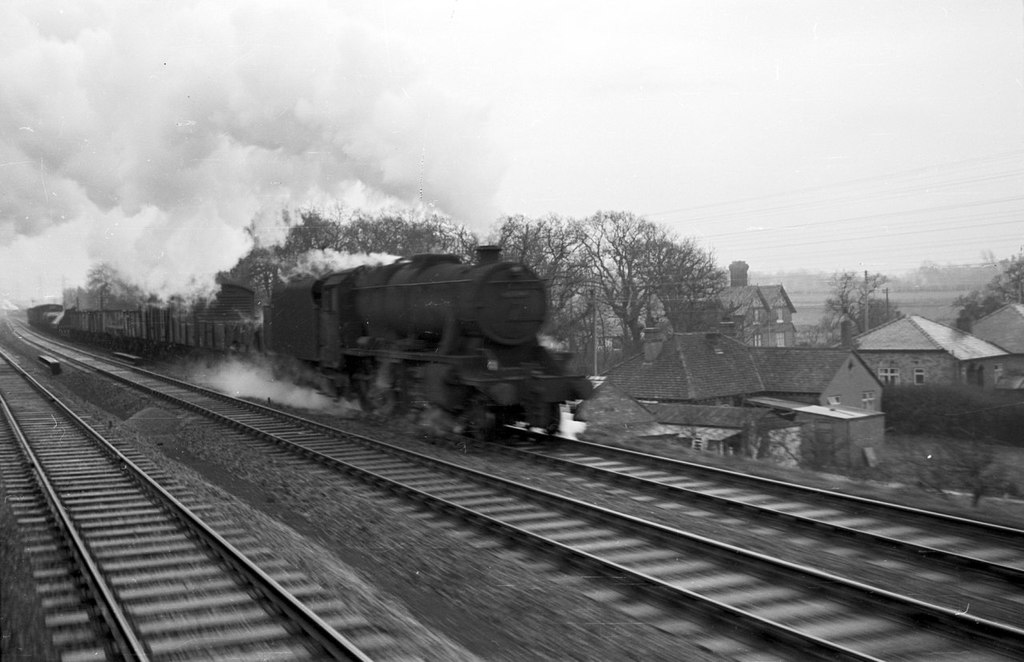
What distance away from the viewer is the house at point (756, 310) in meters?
40.5

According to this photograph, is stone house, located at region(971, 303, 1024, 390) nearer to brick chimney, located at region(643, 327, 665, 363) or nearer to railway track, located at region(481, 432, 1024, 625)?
brick chimney, located at region(643, 327, 665, 363)

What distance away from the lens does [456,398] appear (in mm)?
12211

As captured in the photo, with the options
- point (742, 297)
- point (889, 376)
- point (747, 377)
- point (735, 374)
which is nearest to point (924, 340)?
point (889, 376)

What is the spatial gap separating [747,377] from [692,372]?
11.2 feet

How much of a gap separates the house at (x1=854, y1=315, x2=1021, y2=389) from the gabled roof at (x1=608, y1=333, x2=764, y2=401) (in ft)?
20.5

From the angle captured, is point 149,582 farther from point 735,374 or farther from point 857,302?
point 857,302

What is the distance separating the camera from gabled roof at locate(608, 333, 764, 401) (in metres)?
29.8

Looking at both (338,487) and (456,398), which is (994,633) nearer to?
(338,487)

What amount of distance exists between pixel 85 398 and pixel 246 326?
4.59m

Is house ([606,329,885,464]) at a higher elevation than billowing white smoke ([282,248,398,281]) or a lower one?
lower

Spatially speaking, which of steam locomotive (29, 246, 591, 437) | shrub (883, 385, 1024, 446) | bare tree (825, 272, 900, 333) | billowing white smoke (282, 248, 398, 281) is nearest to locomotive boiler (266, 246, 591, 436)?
steam locomotive (29, 246, 591, 437)

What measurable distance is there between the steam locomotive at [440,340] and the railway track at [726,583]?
91.9 inches

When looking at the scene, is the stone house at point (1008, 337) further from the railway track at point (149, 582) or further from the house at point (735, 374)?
the railway track at point (149, 582)

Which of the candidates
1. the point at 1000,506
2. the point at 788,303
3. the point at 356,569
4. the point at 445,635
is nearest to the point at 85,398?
the point at 356,569
